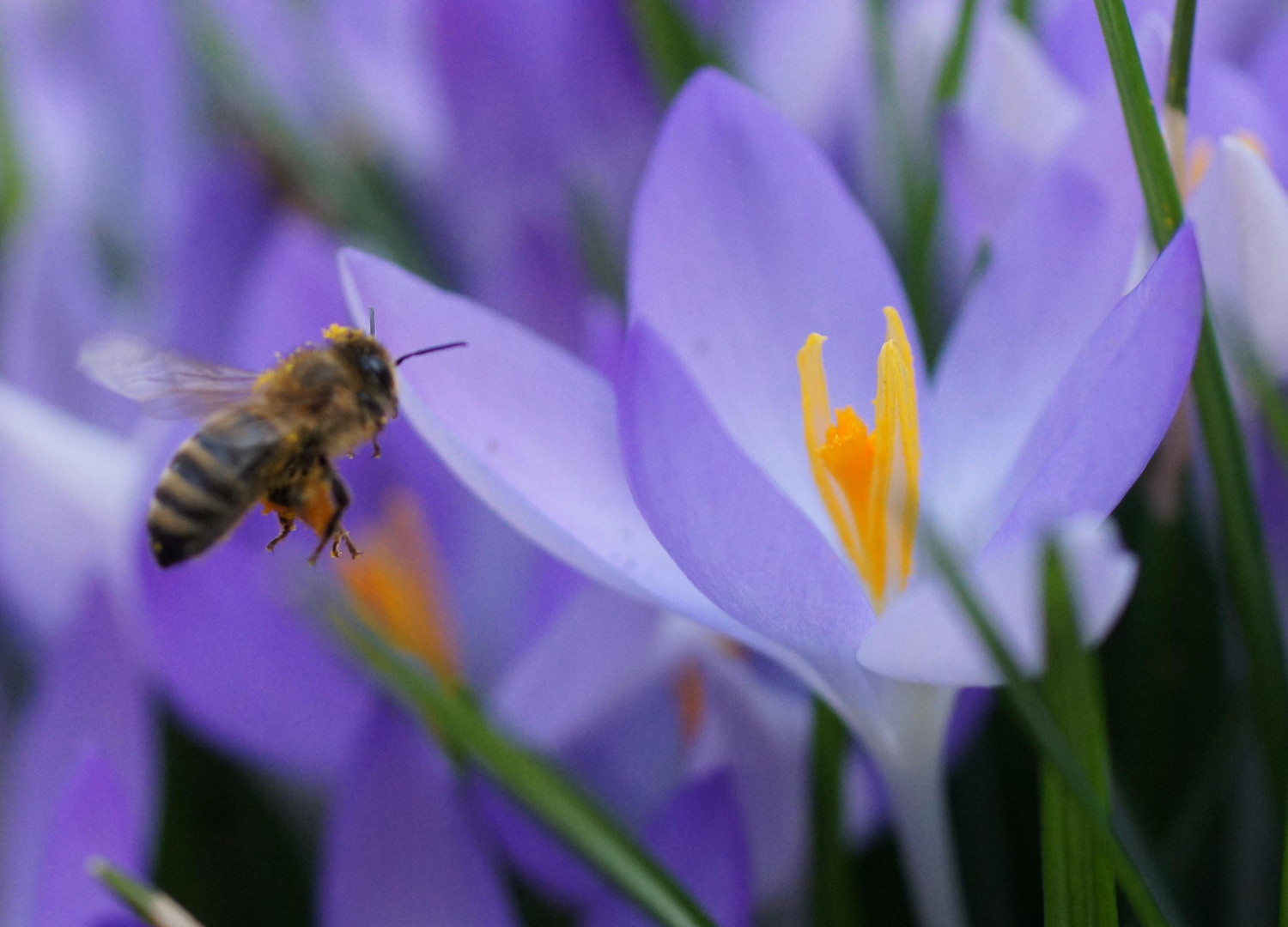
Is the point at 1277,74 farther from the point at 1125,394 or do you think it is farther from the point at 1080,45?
the point at 1125,394

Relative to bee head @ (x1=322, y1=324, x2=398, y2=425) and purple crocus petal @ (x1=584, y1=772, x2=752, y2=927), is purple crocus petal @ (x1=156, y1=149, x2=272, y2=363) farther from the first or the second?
purple crocus petal @ (x1=584, y1=772, x2=752, y2=927)

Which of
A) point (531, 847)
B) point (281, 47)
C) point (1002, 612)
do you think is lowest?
point (531, 847)

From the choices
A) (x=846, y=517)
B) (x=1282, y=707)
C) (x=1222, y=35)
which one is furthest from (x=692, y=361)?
(x=1222, y=35)

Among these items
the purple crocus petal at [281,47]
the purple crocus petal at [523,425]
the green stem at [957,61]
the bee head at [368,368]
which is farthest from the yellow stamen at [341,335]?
the purple crocus petal at [281,47]

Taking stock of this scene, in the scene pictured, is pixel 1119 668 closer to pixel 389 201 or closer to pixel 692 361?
pixel 692 361

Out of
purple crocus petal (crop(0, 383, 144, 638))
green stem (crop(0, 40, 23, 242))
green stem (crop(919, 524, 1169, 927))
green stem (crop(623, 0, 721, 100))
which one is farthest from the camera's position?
green stem (crop(0, 40, 23, 242))

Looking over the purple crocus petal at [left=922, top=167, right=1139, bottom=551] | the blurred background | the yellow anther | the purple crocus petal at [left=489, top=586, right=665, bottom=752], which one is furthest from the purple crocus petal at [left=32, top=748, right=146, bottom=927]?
the yellow anther

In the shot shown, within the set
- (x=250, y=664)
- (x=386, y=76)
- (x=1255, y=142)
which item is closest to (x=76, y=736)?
(x=250, y=664)

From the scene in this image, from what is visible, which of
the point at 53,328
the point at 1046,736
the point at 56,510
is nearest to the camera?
the point at 1046,736
